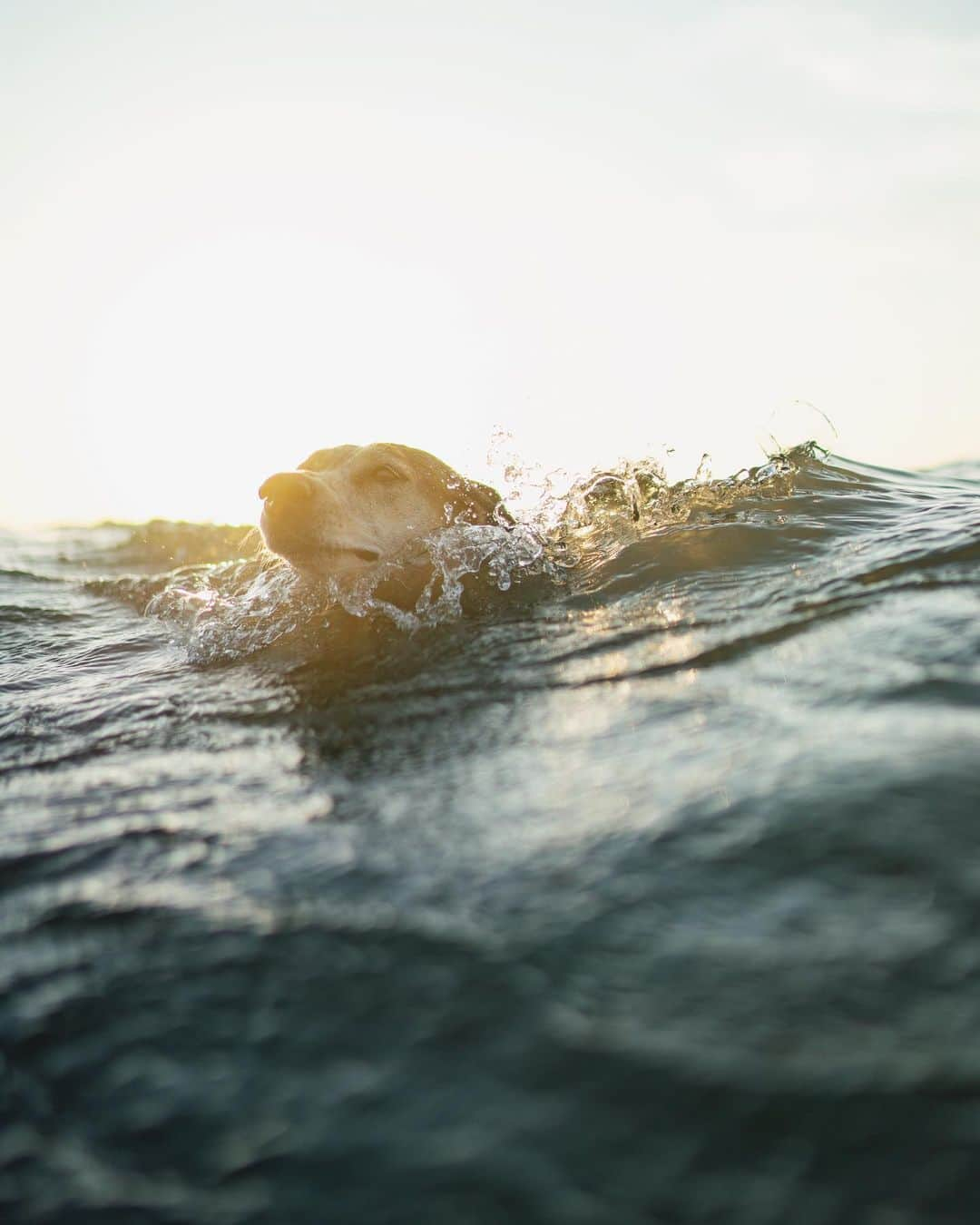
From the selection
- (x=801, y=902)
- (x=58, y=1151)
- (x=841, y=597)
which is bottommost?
(x=58, y=1151)

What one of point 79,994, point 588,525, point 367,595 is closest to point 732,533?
point 588,525

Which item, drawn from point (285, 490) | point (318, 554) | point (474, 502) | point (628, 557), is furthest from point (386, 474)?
point (628, 557)

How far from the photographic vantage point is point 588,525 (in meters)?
6.55

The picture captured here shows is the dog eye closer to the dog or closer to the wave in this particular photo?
the dog

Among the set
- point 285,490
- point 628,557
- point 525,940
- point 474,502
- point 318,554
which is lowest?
point 525,940

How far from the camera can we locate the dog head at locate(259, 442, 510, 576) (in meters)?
4.97

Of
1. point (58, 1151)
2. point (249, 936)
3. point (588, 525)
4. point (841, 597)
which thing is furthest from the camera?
point (588, 525)

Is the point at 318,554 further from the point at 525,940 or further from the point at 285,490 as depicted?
the point at 525,940

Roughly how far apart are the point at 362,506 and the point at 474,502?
778 mm

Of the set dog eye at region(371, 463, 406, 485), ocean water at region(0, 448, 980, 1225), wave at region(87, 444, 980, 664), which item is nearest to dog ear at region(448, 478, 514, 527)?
wave at region(87, 444, 980, 664)

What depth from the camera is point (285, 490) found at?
16.1ft

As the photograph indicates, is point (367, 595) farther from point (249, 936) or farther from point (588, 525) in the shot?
point (249, 936)

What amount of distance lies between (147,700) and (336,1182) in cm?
315

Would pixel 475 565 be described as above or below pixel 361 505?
below
